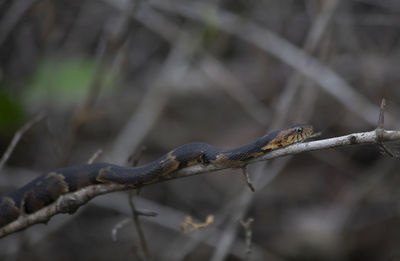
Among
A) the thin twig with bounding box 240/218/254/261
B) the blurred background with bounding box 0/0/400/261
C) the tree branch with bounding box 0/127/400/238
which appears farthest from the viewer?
the blurred background with bounding box 0/0/400/261

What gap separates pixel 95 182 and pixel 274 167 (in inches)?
140

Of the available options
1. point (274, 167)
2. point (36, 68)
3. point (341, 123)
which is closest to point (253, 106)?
point (274, 167)

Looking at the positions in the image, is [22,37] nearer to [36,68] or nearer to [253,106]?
[36,68]

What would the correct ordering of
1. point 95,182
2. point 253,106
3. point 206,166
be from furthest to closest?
point 253,106, point 95,182, point 206,166

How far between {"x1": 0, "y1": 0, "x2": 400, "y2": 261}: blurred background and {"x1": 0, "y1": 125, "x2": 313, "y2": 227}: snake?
5.23ft

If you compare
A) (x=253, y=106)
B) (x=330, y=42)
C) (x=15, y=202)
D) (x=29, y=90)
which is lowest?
(x=15, y=202)

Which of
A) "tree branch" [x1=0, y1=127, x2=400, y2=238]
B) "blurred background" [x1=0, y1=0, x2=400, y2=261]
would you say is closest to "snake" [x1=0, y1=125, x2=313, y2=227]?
"tree branch" [x1=0, y1=127, x2=400, y2=238]

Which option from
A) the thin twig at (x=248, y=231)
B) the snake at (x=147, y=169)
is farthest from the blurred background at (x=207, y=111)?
the thin twig at (x=248, y=231)

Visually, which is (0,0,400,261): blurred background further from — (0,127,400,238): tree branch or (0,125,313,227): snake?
(0,127,400,238): tree branch

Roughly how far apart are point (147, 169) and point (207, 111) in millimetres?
6454

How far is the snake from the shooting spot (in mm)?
4227

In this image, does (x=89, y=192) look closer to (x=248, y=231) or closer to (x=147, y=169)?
(x=147, y=169)

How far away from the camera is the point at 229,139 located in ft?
32.9

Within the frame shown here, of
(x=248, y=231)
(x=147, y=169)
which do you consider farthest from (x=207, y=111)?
(x=248, y=231)
